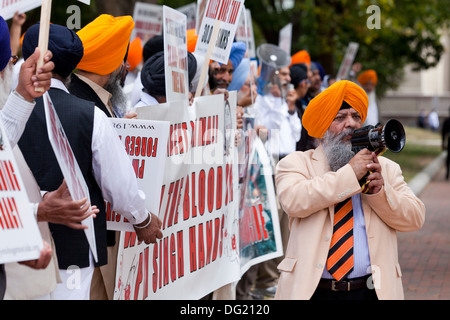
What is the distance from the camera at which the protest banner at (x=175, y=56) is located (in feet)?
16.4

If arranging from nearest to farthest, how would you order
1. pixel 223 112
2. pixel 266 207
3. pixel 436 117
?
pixel 223 112 → pixel 266 207 → pixel 436 117

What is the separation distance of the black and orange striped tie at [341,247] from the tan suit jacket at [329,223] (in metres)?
0.04

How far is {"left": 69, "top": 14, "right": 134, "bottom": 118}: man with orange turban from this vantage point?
4.45 metres

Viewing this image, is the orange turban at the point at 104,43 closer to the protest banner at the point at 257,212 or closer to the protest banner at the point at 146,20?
the protest banner at the point at 257,212

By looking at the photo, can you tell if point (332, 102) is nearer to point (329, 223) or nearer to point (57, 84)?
point (329, 223)

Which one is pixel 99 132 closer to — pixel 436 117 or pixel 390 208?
pixel 390 208

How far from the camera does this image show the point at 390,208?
12.9ft

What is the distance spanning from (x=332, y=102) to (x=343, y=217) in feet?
1.82

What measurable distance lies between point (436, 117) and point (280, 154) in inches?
1690

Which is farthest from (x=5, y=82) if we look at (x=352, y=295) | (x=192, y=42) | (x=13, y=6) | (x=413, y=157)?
(x=413, y=157)

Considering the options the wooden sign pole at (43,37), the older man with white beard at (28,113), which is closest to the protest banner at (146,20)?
the older man with white beard at (28,113)

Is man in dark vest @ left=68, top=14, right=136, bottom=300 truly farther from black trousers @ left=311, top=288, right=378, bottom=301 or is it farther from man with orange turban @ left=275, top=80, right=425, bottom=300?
black trousers @ left=311, top=288, right=378, bottom=301

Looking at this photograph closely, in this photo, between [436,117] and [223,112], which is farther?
[436,117]

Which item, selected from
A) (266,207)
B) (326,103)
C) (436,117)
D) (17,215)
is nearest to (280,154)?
(266,207)
